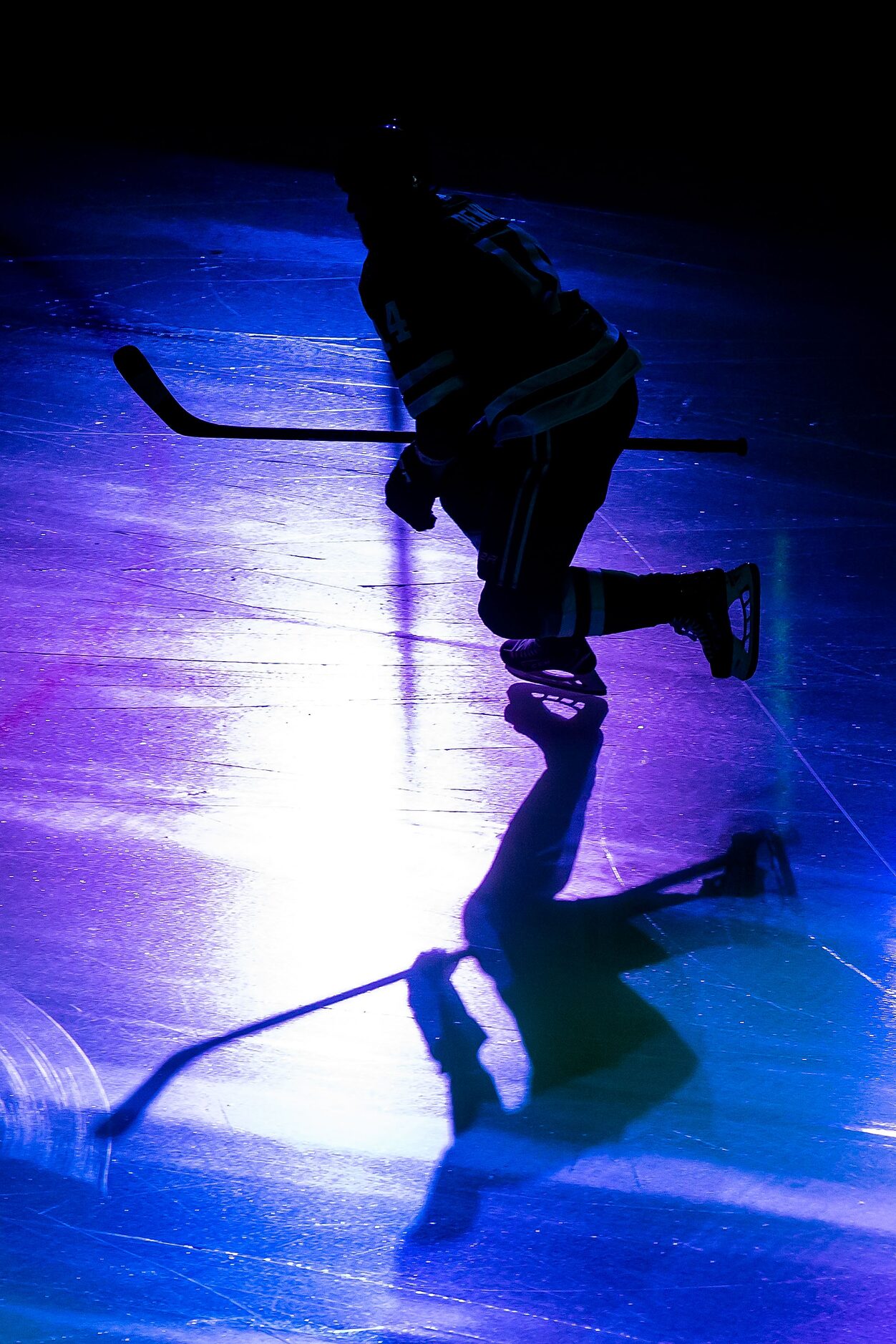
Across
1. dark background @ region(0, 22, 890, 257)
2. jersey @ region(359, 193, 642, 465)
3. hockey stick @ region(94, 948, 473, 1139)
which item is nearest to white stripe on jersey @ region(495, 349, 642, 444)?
jersey @ region(359, 193, 642, 465)

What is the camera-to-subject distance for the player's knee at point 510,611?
2.81 m

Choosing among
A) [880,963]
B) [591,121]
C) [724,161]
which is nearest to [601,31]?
[591,121]

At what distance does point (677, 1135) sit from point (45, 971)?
3.13 ft

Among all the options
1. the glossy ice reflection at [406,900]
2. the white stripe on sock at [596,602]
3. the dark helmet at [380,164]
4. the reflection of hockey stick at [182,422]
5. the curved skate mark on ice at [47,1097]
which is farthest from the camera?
the white stripe on sock at [596,602]

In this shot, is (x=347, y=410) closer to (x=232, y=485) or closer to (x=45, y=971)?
(x=232, y=485)

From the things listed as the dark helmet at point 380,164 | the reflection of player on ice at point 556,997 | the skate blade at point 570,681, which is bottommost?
the reflection of player on ice at point 556,997

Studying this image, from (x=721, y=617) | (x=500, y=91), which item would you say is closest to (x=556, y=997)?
(x=721, y=617)

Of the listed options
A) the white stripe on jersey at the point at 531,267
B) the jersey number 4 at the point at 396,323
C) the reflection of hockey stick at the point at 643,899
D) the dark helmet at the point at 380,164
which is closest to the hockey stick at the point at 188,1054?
the reflection of hockey stick at the point at 643,899

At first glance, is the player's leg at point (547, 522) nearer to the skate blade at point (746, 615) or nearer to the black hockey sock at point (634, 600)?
the black hockey sock at point (634, 600)

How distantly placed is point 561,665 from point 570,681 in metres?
0.04

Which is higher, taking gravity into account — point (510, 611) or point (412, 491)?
point (412, 491)

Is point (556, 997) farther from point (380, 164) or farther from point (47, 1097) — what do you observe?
point (380, 164)

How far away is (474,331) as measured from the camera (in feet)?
8.74

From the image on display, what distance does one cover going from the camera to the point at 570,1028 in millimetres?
2191
